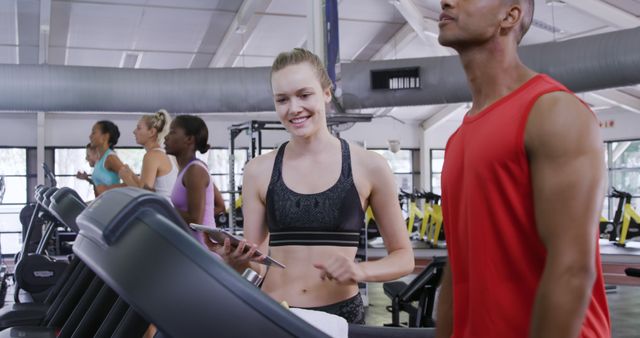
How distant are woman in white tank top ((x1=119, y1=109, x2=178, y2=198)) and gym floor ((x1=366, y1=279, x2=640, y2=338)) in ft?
8.67

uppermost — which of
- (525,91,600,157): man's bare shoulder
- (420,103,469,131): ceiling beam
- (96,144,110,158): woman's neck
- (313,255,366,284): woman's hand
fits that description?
(420,103,469,131): ceiling beam

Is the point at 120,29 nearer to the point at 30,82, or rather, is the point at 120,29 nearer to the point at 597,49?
the point at 30,82

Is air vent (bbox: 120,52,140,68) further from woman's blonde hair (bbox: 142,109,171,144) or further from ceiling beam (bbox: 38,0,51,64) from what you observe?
woman's blonde hair (bbox: 142,109,171,144)

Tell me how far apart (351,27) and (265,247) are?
855 centimetres

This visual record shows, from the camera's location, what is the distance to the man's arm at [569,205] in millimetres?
829

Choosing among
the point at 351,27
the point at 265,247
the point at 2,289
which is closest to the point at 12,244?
the point at 351,27

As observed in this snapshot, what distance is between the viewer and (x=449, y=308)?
1155mm

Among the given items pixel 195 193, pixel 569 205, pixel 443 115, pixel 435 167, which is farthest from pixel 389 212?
pixel 435 167

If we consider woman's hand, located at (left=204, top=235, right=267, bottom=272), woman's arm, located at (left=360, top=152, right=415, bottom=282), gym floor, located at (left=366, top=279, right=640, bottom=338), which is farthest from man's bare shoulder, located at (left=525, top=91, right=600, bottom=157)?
gym floor, located at (left=366, top=279, right=640, bottom=338)

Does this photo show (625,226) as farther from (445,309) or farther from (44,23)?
(445,309)

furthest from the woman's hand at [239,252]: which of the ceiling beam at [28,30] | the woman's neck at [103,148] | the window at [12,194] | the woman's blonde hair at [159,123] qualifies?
the window at [12,194]

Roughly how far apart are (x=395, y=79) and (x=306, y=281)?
603 centimetres

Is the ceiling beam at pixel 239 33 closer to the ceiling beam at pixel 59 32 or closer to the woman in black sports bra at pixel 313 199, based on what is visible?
the ceiling beam at pixel 59 32

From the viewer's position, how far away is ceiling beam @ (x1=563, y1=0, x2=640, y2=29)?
25.2 ft
